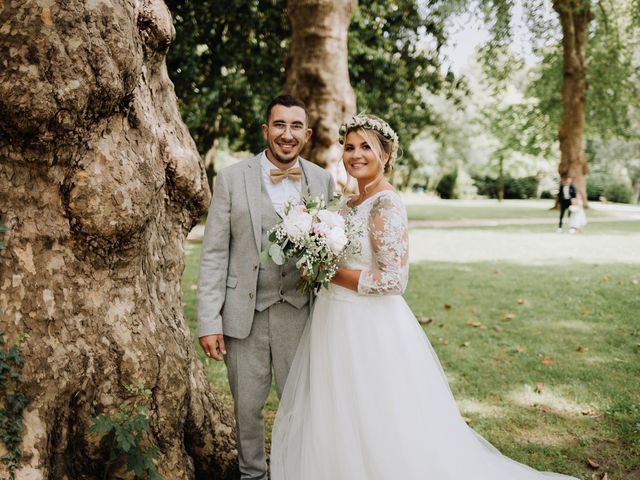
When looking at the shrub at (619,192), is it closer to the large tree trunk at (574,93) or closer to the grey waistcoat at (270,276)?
the large tree trunk at (574,93)

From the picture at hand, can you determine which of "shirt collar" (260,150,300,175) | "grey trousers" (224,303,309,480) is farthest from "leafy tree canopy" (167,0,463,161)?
"grey trousers" (224,303,309,480)

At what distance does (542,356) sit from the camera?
6.34 metres

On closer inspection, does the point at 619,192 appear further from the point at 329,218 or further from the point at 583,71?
the point at 329,218

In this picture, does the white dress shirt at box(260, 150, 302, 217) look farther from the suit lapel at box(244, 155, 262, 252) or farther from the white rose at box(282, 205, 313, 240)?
the white rose at box(282, 205, 313, 240)

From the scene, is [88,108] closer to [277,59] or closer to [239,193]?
[239,193]

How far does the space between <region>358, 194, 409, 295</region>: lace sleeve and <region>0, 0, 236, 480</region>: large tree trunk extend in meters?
1.20

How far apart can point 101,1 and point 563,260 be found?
1244cm

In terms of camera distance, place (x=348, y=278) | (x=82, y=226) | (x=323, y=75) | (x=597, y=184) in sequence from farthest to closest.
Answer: (x=597, y=184) < (x=323, y=75) < (x=348, y=278) < (x=82, y=226)

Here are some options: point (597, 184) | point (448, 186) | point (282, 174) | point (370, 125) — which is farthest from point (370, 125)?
point (597, 184)

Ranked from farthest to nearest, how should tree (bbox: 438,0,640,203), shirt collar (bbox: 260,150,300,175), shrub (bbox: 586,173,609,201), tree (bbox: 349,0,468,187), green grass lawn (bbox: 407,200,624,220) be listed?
shrub (bbox: 586,173,609,201) < green grass lawn (bbox: 407,200,624,220) < tree (bbox: 438,0,640,203) < tree (bbox: 349,0,468,187) < shirt collar (bbox: 260,150,300,175)

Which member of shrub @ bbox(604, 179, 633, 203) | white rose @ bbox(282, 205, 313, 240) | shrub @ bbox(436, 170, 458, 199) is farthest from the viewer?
shrub @ bbox(436, 170, 458, 199)

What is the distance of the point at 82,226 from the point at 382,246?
1.62 m

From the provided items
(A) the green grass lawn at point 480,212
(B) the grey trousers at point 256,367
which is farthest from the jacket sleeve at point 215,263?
(A) the green grass lawn at point 480,212

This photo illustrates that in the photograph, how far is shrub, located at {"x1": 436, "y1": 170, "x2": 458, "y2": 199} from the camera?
161 feet
